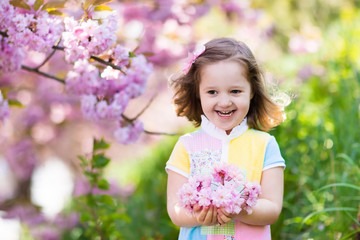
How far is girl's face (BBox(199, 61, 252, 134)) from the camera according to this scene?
5.38 feet

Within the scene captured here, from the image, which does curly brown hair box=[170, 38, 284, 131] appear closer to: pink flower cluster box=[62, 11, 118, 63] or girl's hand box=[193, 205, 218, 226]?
pink flower cluster box=[62, 11, 118, 63]

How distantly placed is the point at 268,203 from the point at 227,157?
212mm

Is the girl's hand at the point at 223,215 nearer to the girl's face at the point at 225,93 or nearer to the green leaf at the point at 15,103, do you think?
the girl's face at the point at 225,93

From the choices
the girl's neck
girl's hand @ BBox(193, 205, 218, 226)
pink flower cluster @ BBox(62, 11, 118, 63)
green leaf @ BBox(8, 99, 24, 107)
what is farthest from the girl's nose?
green leaf @ BBox(8, 99, 24, 107)

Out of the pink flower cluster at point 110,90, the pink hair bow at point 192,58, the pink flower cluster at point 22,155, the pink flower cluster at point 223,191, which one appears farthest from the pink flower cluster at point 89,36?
the pink flower cluster at point 22,155

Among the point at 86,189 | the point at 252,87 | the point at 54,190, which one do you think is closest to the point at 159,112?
the point at 54,190

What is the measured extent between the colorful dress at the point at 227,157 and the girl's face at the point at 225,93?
2.2 inches

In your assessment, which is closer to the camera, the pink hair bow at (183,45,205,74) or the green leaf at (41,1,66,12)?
the pink hair bow at (183,45,205,74)

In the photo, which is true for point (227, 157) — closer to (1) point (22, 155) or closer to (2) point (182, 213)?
(2) point (182, 213)

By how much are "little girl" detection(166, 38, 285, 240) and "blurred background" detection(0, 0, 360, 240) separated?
0.19m

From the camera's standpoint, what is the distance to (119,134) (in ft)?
7.90

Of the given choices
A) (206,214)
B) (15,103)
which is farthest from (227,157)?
(15,103)

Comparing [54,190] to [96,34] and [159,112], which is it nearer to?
[159,112]

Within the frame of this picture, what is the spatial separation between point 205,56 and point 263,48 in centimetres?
649
